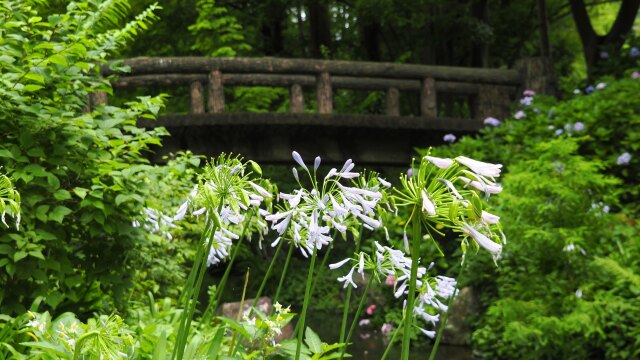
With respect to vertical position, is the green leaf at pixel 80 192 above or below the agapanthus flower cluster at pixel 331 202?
below

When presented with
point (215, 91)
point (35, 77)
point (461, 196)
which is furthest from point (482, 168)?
point (215, 91)

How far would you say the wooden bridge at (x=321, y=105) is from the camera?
11547 mm

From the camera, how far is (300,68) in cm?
1197

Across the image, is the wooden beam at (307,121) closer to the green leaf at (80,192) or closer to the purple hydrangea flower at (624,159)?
the purple hydrangea flower at (624,159)

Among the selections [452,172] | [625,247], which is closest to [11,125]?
[452,172]

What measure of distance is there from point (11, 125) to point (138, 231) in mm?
829

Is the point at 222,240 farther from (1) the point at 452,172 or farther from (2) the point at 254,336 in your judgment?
(1) the point at 452,172

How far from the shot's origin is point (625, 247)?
8188mm

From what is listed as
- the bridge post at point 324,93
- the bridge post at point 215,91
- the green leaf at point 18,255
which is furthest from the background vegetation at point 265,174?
the bridge post at point 215,91

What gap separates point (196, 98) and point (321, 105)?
165 cm

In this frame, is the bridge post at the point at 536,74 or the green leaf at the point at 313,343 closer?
the green leaf at the point at 313,343

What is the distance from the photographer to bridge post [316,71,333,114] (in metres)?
12.0

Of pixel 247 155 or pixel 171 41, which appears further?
pixel 171 41

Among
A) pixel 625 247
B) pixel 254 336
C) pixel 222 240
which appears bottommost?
pixel 625 247
